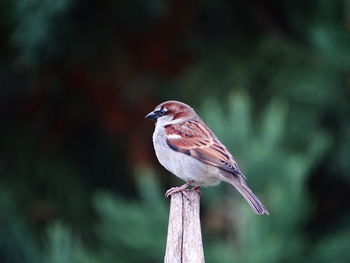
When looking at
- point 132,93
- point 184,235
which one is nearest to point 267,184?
point 132,93

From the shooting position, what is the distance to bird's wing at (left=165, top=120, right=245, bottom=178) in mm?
4676

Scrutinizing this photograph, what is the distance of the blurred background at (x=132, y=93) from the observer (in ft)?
21.6

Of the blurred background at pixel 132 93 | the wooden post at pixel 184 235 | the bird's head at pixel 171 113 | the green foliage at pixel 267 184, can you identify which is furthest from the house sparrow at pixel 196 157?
the blurred background at pixel 132 93

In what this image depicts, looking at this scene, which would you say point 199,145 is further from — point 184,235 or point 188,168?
point 184,235

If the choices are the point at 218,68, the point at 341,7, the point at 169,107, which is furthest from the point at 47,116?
the point at 341,7

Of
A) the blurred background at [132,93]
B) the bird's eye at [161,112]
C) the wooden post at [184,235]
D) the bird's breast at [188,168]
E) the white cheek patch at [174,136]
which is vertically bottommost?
the wooden post at [184,235]

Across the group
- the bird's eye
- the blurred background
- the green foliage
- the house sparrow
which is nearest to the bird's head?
the bird's eye

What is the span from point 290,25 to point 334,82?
66 cm

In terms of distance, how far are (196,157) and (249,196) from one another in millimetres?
439

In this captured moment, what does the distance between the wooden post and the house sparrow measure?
104 centimetres

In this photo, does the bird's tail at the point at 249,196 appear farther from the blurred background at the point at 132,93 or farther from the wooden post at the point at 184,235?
the blurred background at the point at 132,93

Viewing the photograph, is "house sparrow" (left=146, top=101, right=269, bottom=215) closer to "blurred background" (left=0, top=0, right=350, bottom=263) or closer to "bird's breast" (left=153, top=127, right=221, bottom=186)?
"bird's breast" (left=153, top=127, right=221, bottom=186)

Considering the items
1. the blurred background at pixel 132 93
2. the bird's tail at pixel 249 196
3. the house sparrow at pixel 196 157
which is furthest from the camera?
the blurred background at pixel 132 93

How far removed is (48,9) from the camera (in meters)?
6.29
